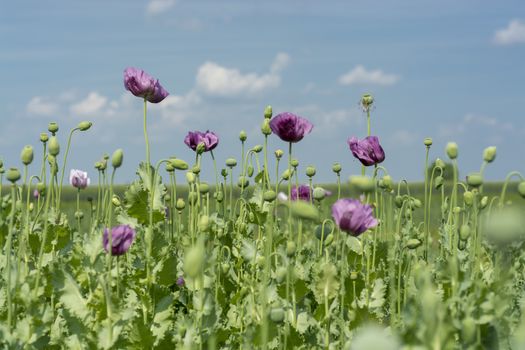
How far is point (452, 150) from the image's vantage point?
7.25 ft

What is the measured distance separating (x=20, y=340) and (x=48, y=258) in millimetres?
912

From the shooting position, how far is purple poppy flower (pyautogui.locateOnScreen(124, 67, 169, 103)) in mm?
2908

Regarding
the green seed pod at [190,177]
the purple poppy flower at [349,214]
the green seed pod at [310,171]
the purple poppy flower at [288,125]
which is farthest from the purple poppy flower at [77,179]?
the purple poppy flower at [349,214]

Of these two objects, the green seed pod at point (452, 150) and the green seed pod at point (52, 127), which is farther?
the green seed pod at point (52, 127)

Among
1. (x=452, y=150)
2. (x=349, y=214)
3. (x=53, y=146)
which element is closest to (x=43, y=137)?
(x=53, y=146)

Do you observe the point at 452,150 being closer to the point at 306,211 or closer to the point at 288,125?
the point at 306,211

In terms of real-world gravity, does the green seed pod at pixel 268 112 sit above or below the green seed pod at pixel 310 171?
above

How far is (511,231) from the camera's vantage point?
6.40ft

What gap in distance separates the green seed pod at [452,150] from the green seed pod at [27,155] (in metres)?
1.19

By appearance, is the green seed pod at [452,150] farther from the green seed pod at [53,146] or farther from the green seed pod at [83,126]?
the green seed pod at [83,126]

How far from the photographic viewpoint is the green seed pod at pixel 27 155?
238 centimetres

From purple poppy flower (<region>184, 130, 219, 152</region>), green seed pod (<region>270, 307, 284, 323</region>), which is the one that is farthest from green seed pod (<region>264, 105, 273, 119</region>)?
green seed pod (<region>270, 307, 284, 323</region>)

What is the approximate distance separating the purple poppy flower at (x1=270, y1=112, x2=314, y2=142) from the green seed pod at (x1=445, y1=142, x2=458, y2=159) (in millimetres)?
748

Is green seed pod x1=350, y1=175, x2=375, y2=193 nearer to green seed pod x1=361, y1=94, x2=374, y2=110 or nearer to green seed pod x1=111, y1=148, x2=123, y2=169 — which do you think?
green seed pod x1=111, y1=148, x2=123, y2=169
